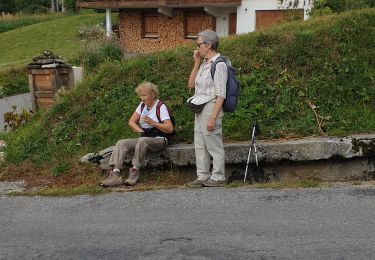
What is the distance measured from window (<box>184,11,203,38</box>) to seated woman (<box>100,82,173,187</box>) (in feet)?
60.3

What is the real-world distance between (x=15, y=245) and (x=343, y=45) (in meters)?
6.61

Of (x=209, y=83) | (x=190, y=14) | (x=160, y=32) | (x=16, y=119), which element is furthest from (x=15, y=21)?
(x=209, y=83)

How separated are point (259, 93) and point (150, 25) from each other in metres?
18.4

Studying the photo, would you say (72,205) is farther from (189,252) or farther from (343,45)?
(343,45)

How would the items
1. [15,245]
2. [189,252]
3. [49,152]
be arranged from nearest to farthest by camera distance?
[189,252] < [15,245] < [49,152]

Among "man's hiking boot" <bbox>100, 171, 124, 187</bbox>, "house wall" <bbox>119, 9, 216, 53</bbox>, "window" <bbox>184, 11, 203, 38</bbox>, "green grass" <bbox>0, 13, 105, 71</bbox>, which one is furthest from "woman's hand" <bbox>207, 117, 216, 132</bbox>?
"green grass" <bbox>0, 13, 105, 71</bbox>

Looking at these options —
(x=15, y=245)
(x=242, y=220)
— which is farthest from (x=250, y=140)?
(x=15, y=245)

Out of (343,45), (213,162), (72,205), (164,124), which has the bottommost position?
(72,205)

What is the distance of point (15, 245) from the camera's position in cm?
499

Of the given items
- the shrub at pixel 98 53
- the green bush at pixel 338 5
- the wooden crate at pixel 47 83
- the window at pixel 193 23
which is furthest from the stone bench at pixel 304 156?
the window at pixel 193 23

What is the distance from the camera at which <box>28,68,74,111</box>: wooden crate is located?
10.8 metres

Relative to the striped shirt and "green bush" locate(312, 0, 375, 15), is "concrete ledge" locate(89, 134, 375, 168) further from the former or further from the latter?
"green bush" locate(312, 0, 375, 15)

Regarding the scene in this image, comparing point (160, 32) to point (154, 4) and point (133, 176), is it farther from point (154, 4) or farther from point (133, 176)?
point (133, 176)

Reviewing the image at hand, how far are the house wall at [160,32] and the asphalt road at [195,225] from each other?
19034 mm
